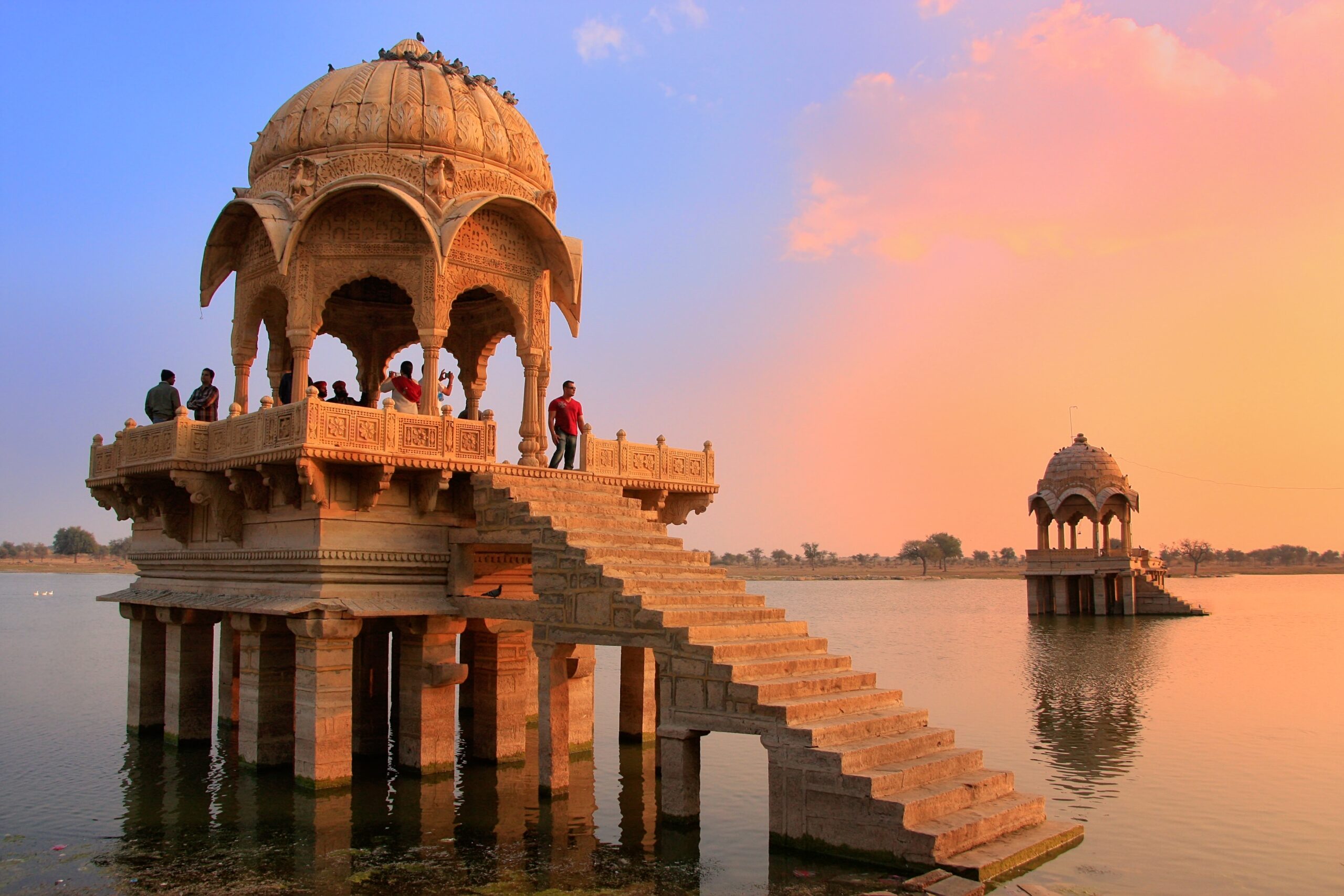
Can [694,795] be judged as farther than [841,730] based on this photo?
Yes

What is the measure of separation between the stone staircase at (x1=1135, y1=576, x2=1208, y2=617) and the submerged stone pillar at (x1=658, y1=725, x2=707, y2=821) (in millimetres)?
43598

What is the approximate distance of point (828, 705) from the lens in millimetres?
10891

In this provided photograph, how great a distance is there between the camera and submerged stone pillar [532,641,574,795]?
12469mm

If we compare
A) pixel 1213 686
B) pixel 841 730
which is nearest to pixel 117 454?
pixel 841 730

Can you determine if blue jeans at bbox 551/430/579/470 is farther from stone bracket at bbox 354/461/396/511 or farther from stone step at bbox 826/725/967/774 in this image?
stone step at bbox 826/725/967/774

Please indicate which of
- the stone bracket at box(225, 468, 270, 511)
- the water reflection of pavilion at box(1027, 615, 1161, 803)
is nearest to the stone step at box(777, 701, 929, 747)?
the water reflection of pavilion at box(1027, 615, 1161, 803)

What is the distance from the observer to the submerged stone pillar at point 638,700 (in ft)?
54.9

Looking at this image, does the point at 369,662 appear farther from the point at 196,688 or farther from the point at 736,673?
the point at 736,673

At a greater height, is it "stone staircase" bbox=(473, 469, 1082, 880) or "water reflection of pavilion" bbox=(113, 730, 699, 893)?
"stone staircase" bbox=(473, 469, 1082, 880)

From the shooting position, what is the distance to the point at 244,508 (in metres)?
15.1

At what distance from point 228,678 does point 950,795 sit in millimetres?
13021

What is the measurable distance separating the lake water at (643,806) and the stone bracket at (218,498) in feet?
10.6

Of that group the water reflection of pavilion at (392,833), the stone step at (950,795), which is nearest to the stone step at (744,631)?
the water reflection of pavilion at (392,833)

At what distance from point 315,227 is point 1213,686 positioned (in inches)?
851
